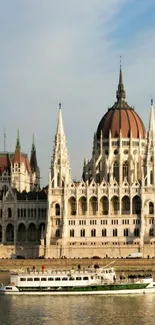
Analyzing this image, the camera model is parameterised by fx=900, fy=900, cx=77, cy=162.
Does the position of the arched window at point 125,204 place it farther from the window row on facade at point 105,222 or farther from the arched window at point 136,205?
the window row on facade at point 105,222

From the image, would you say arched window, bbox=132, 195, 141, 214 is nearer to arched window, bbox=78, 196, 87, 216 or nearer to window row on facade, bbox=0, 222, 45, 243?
arched window, bbox=78, 196, 87, 216

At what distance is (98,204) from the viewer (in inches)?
6811

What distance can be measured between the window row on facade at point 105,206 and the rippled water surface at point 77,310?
2602 inches

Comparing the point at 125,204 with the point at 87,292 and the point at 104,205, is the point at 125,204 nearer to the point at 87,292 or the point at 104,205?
the point at 104,205

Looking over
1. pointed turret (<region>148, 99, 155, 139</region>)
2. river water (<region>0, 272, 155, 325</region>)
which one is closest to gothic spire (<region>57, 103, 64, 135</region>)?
pointed turret (<region>148, 99, 155, 139</region>)

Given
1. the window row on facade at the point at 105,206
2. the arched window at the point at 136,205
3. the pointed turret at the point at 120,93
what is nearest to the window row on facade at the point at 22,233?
the window row on facade at the point at 105,206

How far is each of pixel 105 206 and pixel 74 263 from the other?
69.2 ft

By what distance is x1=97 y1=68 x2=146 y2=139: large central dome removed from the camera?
620ft

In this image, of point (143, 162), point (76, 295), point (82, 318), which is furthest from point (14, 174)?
point (82, 318)

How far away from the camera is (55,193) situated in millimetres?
175750

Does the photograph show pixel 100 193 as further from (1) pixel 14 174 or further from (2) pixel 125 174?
(1) pixel 14 174

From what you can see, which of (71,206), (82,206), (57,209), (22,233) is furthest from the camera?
(22,233)

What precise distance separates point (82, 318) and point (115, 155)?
331 feet

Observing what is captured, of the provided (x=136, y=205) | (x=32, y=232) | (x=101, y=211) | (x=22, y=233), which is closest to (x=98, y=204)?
(x=101, y=211)
